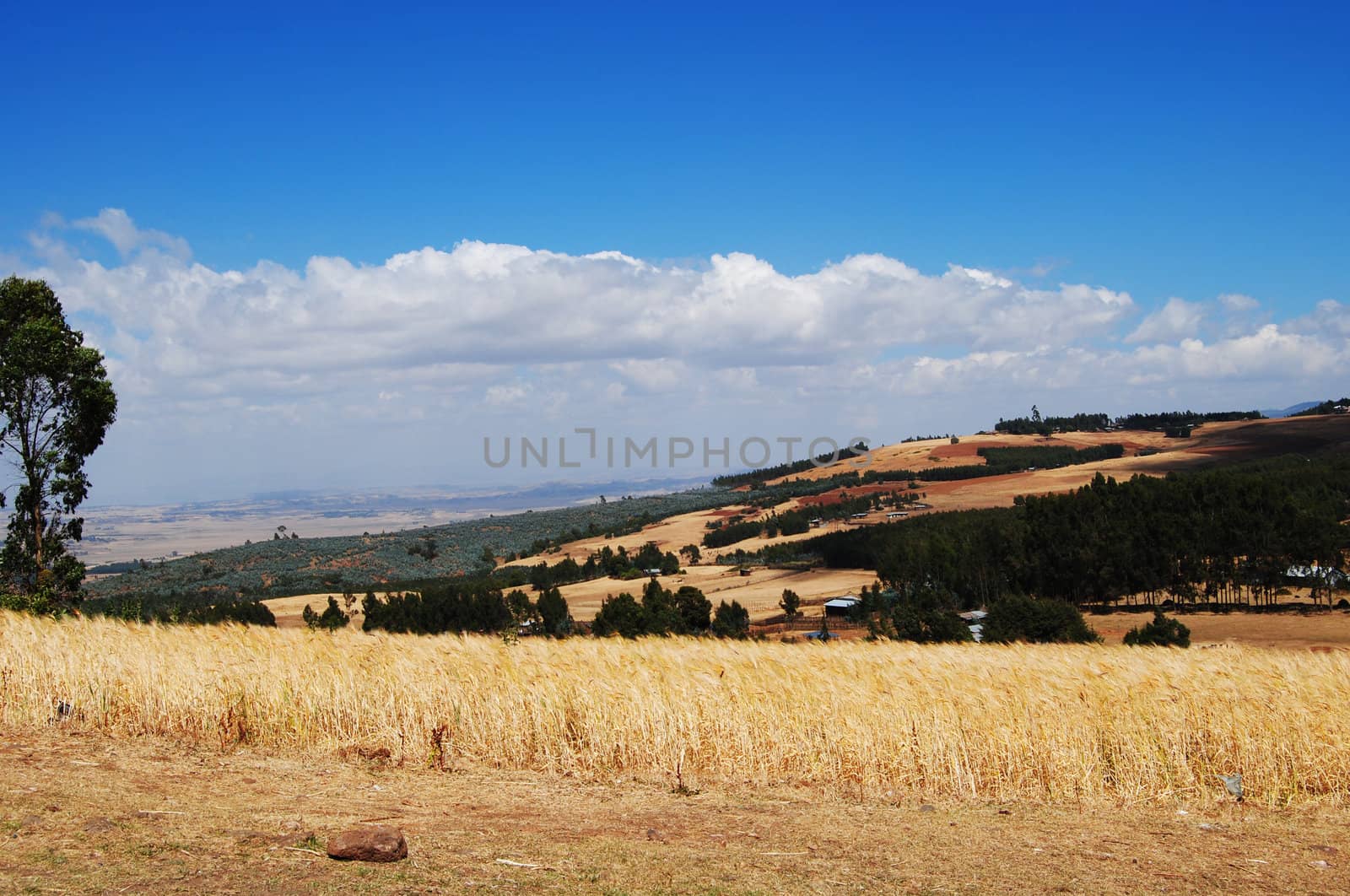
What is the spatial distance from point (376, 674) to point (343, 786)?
2.44 metres

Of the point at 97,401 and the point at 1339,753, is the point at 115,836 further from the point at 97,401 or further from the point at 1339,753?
the point at 97,401

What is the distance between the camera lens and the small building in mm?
66750

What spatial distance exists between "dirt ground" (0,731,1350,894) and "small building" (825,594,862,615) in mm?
57077

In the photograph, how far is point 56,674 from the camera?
1164 centimetres

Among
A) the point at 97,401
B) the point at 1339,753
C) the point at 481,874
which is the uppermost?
the point at 97,401

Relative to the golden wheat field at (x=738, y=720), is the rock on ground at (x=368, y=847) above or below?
above

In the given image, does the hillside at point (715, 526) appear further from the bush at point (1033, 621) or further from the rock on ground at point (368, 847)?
the rock on ground at point (368, 847)

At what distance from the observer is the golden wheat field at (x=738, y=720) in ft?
35.5

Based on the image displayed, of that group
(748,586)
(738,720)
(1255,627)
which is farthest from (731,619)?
(738,720)

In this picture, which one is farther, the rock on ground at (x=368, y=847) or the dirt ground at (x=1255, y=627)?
the dirt ground at (x=1255, y=627)

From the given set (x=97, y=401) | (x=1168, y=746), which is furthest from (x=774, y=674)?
(x=97, y=401)

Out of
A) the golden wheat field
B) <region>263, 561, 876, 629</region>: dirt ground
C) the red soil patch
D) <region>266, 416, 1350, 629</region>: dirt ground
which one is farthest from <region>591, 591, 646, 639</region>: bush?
the red soil patch

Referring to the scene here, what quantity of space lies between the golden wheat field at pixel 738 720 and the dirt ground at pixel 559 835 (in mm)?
484

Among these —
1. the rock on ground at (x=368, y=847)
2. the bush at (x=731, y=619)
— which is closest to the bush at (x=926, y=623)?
the bush at (x=731, y=619)
